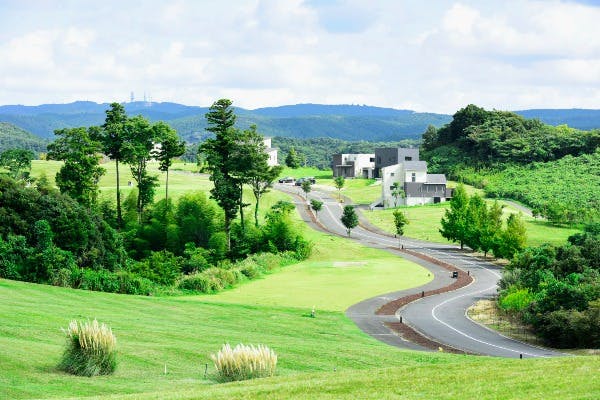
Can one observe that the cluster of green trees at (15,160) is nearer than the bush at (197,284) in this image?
No

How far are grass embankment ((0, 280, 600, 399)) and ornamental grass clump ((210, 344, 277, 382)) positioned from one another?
0.62 meters

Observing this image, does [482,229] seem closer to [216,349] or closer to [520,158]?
[216,349]

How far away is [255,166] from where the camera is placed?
67.9 m

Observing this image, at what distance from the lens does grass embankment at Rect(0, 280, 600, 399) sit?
15.6 meters

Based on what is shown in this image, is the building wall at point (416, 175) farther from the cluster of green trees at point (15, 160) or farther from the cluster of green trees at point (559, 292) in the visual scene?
the cluster of green trees at point (559, 292)

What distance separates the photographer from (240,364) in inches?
711

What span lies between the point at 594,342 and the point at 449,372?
18.2 m

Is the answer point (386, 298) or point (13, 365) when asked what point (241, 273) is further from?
point (13, 365)

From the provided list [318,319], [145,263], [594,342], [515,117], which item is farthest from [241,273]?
[515,117]

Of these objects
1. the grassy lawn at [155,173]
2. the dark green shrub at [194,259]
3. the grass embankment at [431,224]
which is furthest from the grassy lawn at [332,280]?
the grassy lawn at [155,173]

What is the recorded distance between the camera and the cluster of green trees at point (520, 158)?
104 m

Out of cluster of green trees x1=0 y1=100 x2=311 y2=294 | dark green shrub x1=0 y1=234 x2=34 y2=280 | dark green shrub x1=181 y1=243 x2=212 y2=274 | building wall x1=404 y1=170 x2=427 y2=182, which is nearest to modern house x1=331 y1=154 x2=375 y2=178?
building wall x1=404 y1=170 x2=427 y2=182

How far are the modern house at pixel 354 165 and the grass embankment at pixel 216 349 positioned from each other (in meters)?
101

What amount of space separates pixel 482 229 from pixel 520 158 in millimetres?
59903
